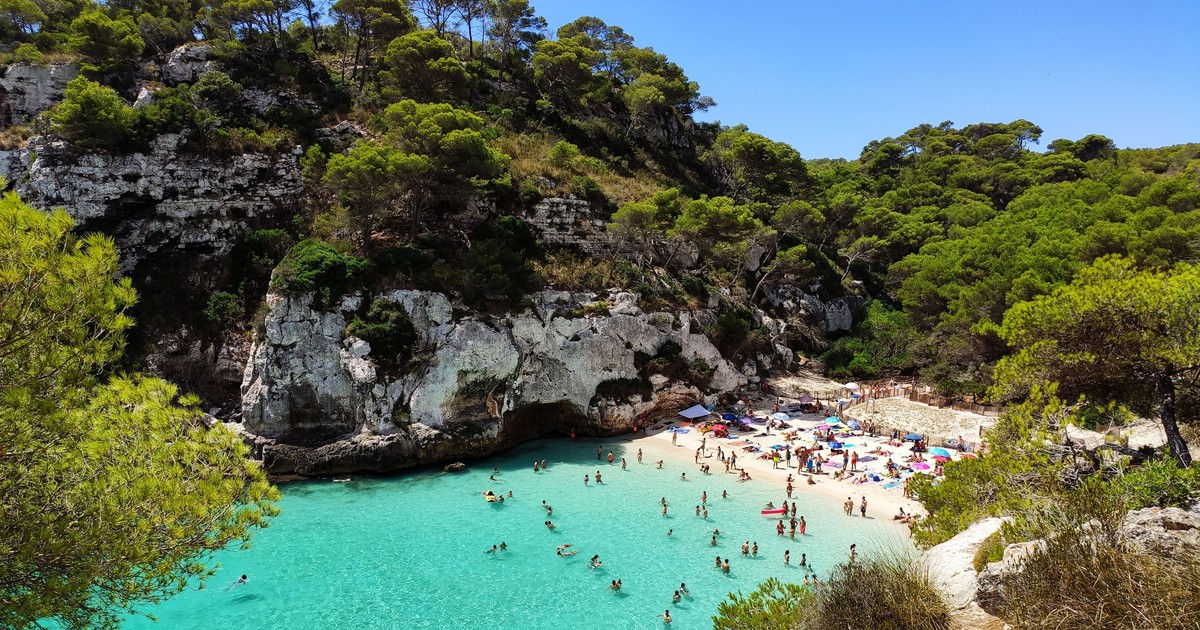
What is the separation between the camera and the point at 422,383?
73.2 feet

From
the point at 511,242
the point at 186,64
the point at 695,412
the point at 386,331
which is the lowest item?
the point at 695,412

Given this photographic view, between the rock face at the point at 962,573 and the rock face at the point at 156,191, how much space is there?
1213 inches

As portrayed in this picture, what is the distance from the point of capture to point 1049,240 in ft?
85.6

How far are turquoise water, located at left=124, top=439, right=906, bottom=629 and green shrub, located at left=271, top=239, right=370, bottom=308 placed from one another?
25.6 ft

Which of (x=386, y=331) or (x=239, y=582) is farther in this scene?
(x=386, y=331)

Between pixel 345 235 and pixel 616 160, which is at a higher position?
pixel 616 160

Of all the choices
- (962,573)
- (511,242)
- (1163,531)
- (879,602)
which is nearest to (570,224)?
(511,242)

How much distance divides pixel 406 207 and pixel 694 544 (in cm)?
2145

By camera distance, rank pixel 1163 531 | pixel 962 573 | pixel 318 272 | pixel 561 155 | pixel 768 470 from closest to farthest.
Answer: pixel 1163 531, pixel 962 573, pixel 768 470, pixel 318 272, pixel 561 155

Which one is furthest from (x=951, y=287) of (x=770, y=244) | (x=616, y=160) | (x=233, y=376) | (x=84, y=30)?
(x=84, y=30)

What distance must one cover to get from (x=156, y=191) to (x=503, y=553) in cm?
2463

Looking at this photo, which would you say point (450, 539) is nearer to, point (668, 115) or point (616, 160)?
point (616, 160)

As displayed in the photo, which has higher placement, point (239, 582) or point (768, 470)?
point (768, 470)

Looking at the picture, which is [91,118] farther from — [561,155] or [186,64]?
[561,155]
